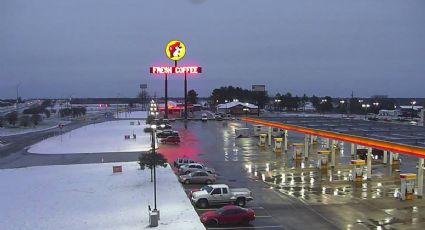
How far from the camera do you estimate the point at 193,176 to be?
27.9m

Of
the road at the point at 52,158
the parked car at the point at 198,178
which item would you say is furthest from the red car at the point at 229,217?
the road at the point at 52,158

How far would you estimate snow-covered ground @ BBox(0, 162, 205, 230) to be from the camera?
62.7 feet

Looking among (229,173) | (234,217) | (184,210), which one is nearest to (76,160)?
(229,173)

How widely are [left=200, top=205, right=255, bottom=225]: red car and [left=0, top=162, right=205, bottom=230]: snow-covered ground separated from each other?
0.57 m

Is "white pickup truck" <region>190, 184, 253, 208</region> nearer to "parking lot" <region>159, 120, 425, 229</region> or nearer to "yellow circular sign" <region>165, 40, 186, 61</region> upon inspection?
"parking lot" <region>159, 120, 425, 229</region>

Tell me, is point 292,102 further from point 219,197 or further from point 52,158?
point 219,197

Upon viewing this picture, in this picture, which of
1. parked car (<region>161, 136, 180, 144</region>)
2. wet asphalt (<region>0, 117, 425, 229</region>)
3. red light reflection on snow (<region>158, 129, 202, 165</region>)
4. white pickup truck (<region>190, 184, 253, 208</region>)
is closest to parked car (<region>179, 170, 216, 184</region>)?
wet asphalt (<region>0, 117, 425, 229</region>)

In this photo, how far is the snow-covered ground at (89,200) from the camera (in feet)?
62.7

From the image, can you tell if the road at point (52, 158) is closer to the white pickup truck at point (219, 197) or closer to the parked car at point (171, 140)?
the parked car at point (171, 140)

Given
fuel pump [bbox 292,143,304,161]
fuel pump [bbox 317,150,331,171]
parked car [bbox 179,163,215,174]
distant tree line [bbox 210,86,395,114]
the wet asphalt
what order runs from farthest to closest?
1. distant tree line [bbox 210,86,395,114]
2. fuel pump [bbox 292,143,304,161]
3. fuel pump [bbox 317,150,331,171]
4. parked car [bbox 179,163,215,174]
5. the wet asphalt

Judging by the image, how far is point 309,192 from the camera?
1006 inches

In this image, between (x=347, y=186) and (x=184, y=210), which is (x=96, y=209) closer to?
(x=184, y=210)

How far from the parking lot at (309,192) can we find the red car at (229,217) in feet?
1.21

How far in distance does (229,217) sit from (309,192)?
8.27 meters
